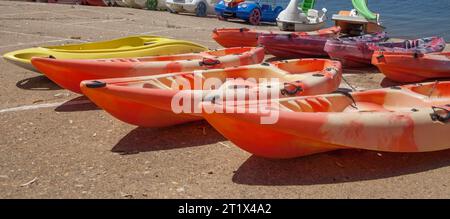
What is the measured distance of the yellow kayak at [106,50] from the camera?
21.8ft

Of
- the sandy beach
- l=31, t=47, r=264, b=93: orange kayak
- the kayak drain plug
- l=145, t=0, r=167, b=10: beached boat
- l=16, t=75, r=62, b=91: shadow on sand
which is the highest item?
l=145, t=0, r=167, b=10: beached boat

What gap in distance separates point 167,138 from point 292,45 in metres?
5.09

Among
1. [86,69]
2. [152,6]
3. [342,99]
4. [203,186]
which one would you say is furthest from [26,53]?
[152,6]

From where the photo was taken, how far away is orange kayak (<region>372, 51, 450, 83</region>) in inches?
284

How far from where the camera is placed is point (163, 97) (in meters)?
4.44

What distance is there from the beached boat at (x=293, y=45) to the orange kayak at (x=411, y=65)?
2.05 m

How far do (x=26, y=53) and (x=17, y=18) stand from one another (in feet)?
30.3

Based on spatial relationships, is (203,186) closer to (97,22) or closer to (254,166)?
(254,166)

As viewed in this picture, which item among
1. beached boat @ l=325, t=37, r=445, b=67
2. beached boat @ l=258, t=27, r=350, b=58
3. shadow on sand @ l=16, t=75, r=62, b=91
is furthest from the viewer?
beached boat @ l=258, t=27, r=350, b=58

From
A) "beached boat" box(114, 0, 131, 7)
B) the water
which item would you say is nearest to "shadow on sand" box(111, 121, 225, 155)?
the water

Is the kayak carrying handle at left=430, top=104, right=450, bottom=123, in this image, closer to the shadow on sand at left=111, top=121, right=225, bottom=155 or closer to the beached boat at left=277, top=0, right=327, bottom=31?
the shadow on sand at left=111, top=121, right=225, bottom=155

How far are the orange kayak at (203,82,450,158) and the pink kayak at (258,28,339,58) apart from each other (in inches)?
187

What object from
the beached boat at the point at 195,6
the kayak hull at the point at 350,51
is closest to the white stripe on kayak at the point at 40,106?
the kayak hull at the point at 350,51

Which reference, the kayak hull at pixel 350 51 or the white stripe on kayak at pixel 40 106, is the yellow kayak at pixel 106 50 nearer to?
the white stripe on kayak at pixel 40 106
